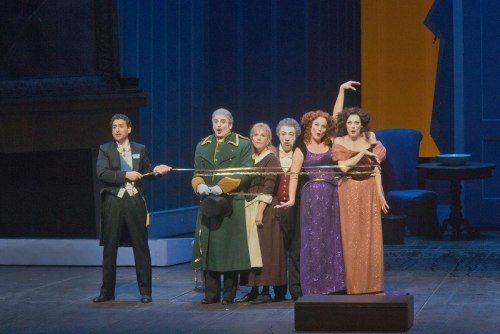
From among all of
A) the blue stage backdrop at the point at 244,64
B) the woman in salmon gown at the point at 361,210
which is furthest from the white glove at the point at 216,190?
the blue stage backdrop at the point at 244,64

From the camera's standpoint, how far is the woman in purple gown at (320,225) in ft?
24.6

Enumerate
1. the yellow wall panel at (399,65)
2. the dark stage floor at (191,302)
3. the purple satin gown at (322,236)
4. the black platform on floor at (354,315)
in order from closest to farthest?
the black platform on floor at (354,315) → the dark stage floor at (191,302) → the purple satin gown at (322,236) → the yellow wall panel at (399,65)

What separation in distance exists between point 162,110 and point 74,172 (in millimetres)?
1205

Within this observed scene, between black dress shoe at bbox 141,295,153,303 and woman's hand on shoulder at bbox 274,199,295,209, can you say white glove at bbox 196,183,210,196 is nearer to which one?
woman's hand on shoulder at bbox 274,199,295,209

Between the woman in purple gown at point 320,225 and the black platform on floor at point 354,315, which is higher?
the woman in purple gown at point 320,225

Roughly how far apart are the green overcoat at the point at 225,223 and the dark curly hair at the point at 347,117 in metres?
0.67

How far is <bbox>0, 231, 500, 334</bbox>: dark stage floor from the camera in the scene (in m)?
6.75

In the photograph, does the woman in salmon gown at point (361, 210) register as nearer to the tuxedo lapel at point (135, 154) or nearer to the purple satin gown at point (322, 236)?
the purple satin gown at point (322, 236)

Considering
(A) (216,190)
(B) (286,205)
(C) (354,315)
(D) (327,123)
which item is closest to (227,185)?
(A) (216,190)

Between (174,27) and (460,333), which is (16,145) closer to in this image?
(174,27)

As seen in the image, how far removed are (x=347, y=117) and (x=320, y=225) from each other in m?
0.76

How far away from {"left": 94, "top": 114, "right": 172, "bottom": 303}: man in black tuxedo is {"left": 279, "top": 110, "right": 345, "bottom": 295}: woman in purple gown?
110 cm

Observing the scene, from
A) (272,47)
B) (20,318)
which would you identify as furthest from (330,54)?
(20,318)

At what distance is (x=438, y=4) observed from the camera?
12.7 m
